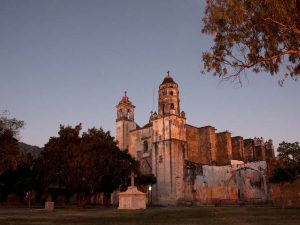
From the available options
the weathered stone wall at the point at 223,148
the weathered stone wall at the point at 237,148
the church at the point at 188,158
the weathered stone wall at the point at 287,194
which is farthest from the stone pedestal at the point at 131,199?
the weathered stone wall at the point at 237,148

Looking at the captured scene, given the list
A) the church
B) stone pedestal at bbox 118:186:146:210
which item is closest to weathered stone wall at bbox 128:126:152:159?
the church

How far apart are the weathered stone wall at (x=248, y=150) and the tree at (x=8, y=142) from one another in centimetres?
3998

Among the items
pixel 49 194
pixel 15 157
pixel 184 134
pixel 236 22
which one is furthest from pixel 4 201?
pixel 236 22

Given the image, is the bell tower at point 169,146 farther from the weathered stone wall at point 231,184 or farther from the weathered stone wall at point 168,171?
the weathered stone wall at point 231,184

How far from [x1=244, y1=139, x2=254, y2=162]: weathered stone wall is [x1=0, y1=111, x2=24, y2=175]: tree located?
3998cm

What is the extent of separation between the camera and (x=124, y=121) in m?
58.1

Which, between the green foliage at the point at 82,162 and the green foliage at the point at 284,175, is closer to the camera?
the green foliage at the point at 82,162

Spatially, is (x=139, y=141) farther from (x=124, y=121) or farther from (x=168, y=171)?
(x=168, y=171)

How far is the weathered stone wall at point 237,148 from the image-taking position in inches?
2242

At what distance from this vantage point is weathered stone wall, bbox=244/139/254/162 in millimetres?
57666

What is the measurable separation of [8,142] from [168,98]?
87.4 feet

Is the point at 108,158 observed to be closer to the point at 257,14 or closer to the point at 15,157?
the point at 15,157

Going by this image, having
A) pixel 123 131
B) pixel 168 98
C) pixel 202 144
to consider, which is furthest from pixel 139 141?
pixel 202 144

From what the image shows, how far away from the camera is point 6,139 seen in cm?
2953
